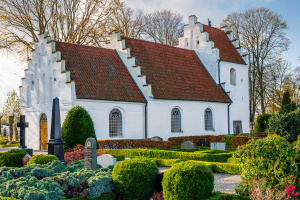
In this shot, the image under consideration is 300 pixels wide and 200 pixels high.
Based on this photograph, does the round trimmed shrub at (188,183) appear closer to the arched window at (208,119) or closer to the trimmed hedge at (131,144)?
the trimmed hedge at (131,144)

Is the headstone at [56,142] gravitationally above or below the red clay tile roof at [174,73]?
below

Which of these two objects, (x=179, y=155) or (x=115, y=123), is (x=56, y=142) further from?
(x=115, y=123)

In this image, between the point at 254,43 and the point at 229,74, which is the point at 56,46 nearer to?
the point at 229,74

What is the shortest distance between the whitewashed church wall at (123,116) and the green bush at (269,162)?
15065 mm

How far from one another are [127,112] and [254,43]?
22.5m

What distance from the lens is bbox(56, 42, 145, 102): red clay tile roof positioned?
22.6 meters

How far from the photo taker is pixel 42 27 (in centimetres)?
3062

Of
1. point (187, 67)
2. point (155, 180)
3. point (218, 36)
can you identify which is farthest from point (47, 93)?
point (218, 36)

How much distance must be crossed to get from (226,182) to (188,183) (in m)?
4.60

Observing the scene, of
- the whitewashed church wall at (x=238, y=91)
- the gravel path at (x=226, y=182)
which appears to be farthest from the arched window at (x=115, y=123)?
the whitewashed church wall at (x=238, y=91)

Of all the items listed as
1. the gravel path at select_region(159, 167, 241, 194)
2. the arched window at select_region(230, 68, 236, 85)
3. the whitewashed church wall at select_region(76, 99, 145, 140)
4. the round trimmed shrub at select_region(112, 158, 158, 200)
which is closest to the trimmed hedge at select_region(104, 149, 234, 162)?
the gravel path at select_region(159, 167, 241, 194)

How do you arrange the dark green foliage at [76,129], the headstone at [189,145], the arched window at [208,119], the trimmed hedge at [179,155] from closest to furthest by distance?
the trimmed hedge at [179,155]
the dark green foliage at [76,129]
the headstone at [189,145]
the arched window at [208,119]

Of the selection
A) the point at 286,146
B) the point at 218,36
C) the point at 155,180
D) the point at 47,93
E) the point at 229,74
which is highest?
the point at 218,36

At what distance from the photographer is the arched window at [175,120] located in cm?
2664
